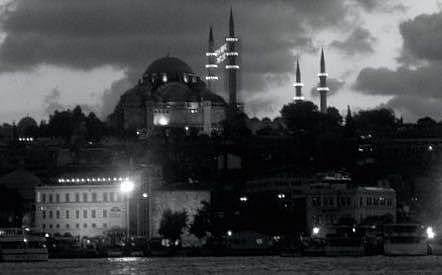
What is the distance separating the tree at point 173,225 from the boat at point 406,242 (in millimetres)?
18326

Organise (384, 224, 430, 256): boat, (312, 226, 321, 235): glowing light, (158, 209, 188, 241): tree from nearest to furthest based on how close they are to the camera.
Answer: (384, 224, 430, 256): boat → (158, 209, 188, 241): tree → (312, 226, 321, 235): glowing light

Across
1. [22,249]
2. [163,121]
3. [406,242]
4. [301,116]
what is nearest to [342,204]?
[406,242]

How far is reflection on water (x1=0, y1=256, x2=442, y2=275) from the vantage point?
75.9 m

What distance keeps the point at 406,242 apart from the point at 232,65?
82386mm

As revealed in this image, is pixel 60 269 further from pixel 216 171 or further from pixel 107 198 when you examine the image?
pixel 216 171

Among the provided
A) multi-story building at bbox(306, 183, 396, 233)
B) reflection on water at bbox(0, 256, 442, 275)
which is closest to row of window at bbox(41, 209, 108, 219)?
multi-story building at bbox(306, 183, 396, 233)

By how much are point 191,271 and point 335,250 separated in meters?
17.5

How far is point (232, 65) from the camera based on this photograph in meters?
171

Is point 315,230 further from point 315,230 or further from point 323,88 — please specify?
point 323,88

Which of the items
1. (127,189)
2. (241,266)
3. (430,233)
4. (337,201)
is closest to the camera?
(241,266)

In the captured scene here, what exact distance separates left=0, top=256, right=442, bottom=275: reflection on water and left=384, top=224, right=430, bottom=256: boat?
0.93 m

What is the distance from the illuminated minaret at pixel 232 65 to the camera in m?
171

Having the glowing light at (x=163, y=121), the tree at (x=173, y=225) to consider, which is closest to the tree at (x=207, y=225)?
the tree at (x=173, y=225)

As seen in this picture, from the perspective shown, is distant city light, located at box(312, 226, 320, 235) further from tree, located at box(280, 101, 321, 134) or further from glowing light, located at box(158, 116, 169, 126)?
glowing light, located at box(158, 116, 169, 126)
